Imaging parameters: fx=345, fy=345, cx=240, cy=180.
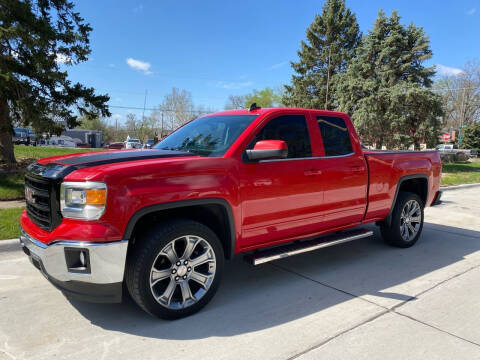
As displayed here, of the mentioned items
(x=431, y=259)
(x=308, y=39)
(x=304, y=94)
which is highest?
(x=308, y=39)

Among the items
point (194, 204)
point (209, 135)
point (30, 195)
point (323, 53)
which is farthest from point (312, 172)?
point (323, 53)

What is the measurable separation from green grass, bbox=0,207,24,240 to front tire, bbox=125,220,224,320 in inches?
124

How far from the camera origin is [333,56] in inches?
1294

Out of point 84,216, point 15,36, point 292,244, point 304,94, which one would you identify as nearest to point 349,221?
point 292,244

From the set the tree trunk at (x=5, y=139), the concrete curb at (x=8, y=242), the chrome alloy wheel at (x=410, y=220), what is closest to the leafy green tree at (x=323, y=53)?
the tree trunk at (x=5, y=139)

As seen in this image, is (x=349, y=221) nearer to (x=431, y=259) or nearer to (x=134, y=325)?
(x=431, y=259)

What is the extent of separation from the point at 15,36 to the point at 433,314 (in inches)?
419

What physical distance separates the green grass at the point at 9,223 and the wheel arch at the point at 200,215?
3.11 metres

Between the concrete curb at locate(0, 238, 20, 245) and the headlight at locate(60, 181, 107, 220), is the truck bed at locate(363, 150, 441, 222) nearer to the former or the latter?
the headlight at locate(60, 181, 107, 220)

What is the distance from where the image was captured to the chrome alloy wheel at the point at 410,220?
5215 millimetres

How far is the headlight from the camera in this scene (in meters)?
2.59

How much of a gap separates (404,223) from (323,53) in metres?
32.0

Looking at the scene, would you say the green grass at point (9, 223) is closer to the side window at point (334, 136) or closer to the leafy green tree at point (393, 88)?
the side window at point (334, 136)

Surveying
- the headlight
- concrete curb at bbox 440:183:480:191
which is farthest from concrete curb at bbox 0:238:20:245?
concrete curb at bbox 440:183:480:191
